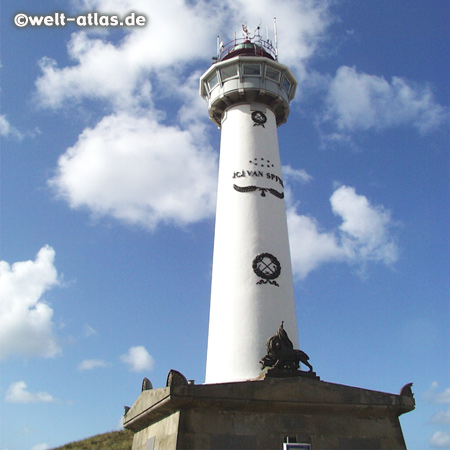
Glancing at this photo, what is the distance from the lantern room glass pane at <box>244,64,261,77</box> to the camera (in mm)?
29359

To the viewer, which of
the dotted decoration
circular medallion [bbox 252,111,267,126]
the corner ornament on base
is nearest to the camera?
the corner ornament on base

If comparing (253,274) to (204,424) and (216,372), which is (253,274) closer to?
(216,372)

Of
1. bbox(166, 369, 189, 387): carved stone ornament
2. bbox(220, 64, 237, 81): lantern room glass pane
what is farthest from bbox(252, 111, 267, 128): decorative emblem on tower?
bbox(166, 369, 189, 387): carved stone ornament

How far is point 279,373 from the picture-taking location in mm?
17219

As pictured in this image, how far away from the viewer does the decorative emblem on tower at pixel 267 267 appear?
23312 mm

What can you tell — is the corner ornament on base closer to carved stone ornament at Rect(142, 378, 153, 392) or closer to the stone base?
the stone base

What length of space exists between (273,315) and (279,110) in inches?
570

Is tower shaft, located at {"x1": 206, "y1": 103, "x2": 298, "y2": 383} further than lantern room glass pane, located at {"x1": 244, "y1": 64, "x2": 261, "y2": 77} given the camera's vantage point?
No

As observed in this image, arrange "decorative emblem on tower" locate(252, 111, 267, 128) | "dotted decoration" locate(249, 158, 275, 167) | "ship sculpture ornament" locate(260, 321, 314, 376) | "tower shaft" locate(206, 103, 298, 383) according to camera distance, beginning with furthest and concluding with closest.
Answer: "decorative emblem on tower" locate(252, 111, 267, 128) → "dotted decoration" locate(249, 158, 275, 167) → "tower shaft" locate(206, 103, 298, 383) → "ship sculpture ornament" locate(260, 321, 314, 376)

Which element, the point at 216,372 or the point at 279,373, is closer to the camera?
the point at 279,373

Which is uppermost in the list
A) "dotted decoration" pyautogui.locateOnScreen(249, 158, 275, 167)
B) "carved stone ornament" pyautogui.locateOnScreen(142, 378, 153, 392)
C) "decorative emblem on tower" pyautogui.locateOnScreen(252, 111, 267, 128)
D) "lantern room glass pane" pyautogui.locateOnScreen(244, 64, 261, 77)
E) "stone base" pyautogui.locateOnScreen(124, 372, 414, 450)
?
"lantern room glass pane" pyautogui.locateOnScreen(244, 64, 261, 77)

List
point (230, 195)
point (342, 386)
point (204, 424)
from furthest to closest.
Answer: point (230, 195) < point (342, 386) < point (204, 424)

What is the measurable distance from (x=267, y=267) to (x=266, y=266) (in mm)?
72

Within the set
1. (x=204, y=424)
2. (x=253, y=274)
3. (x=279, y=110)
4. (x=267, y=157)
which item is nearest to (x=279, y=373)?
(x=204, y=424)
